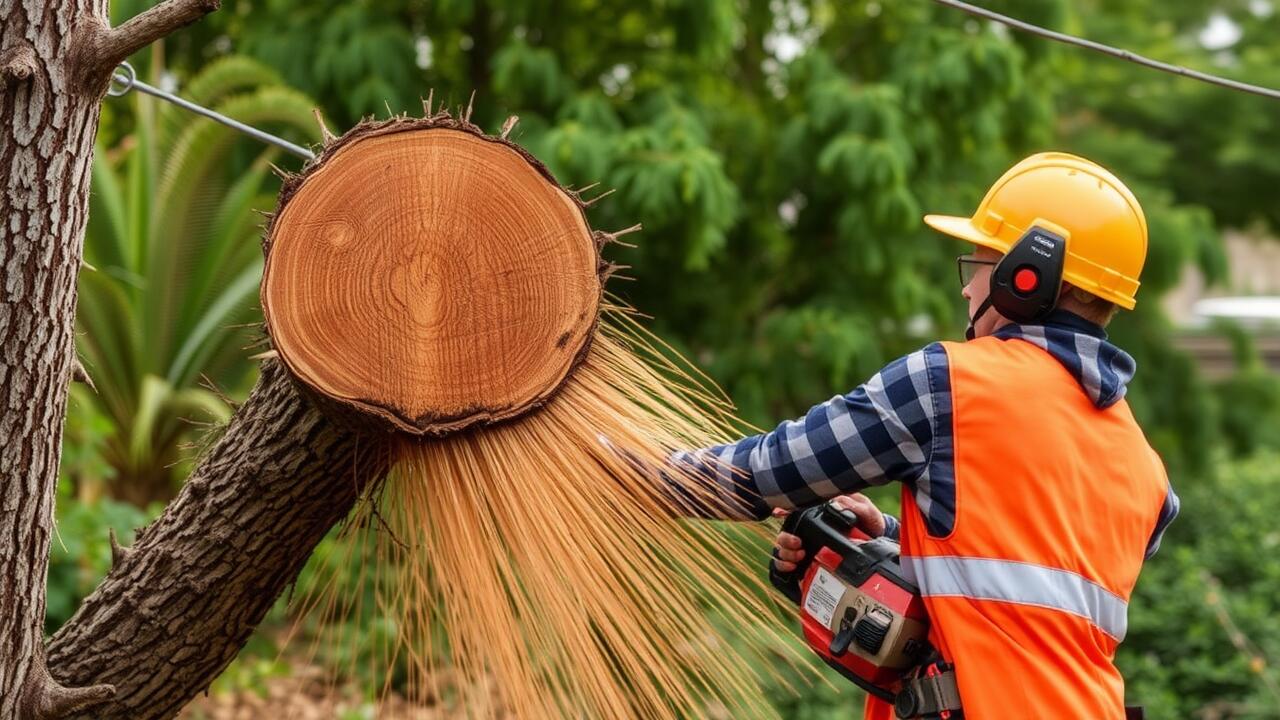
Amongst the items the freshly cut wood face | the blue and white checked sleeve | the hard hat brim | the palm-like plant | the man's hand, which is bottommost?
the palm-like plant

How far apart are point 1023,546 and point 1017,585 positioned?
2.1 inches

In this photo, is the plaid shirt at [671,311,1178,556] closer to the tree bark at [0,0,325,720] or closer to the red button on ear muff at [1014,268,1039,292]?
the red button on ear muff at [1014,268,1039,292]

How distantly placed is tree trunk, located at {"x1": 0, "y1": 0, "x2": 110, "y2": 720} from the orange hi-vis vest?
125 cm

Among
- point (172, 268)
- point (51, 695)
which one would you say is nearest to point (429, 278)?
point (51, 695)

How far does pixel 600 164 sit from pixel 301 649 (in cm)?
229

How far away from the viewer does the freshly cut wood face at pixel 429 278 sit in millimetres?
1824

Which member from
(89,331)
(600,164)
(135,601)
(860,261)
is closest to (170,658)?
(135,601)

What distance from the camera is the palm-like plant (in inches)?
202

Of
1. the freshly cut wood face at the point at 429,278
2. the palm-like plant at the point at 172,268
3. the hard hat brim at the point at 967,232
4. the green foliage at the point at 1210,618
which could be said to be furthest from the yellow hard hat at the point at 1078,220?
the palm-like plant at the point at 172,268

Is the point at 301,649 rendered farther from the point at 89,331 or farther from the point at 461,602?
the point at 461,602

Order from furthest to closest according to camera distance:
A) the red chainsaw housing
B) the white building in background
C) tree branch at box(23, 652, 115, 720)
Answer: the white building in background < tree branch at box(23, 652, 115, 720) < the red chainsaw housing

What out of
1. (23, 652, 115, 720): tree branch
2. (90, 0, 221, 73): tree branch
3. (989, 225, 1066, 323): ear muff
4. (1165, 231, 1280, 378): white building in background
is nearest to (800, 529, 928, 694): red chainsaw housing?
(989, 225, 1066, 323): ear muff

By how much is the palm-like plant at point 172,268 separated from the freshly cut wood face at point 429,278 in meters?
3.28

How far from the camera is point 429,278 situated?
1868 mm
